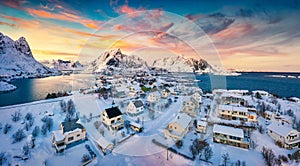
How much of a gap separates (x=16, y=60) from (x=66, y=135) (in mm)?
83443

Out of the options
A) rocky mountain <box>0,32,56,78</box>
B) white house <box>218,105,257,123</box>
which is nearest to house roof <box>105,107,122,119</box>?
white house <box>218,105,257,123</box>

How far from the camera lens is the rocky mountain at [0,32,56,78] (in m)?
58.2

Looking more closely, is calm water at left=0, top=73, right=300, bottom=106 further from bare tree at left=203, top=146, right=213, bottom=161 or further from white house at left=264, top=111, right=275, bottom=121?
bare tree at left=203, top=146, right=213, bottom=161

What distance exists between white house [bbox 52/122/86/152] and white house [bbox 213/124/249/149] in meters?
8.80

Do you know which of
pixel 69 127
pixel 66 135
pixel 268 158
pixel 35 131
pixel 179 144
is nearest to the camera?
pixel 268 158

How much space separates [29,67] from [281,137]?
3604 inches

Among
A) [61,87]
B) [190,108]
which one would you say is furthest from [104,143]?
[61,87]

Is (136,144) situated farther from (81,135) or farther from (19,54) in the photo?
(19,54)

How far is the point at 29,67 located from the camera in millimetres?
69062

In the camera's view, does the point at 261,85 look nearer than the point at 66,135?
No

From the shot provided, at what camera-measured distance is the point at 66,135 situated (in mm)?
8125

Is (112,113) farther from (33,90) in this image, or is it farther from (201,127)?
(33,90)

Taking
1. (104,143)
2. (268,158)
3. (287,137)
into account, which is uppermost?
(104,143)

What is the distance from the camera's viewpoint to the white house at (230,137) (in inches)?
351
